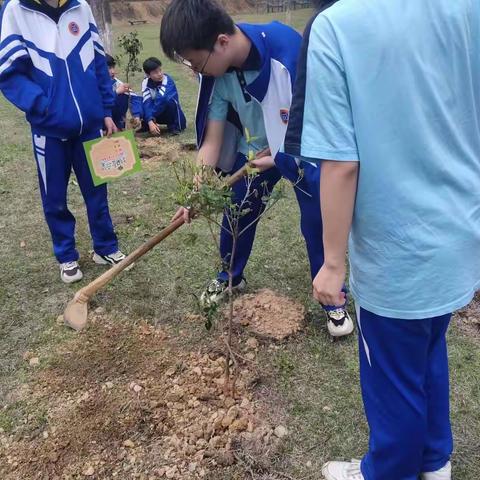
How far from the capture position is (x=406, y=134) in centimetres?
118

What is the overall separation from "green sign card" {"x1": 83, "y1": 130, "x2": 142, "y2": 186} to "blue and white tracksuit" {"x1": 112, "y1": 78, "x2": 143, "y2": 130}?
235 centimetres

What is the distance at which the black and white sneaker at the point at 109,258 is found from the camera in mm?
3444

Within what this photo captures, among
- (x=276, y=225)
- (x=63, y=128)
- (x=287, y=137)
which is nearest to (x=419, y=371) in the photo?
(x=287, y=137)

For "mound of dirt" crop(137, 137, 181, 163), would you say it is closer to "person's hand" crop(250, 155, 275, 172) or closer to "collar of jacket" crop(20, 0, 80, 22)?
"collar of jacket" crop(20, 0, 80, 22)

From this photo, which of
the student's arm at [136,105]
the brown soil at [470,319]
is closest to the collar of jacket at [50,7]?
the brown soil at [470,319]

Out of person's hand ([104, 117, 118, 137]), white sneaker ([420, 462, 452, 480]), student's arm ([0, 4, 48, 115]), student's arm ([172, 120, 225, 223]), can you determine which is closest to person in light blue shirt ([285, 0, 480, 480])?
white sneaker ([420, 462, 452, 480])

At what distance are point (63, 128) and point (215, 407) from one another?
1673 millimetres

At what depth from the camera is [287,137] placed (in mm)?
1252

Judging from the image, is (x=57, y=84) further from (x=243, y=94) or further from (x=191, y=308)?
(x=191, y=308)

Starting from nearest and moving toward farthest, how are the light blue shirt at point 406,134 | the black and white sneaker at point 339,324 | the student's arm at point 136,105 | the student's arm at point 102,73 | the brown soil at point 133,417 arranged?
the light blue shirt at point 406,134
the brown soil at point 133,417
the black and white sneaker at point 339,324
the student's arm at point 102,73
the student's arm at point 136,105

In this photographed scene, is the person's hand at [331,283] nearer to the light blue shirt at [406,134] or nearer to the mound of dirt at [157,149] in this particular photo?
the light blue shirt at [406,134]

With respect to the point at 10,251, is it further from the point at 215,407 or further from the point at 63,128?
the point at 215,407

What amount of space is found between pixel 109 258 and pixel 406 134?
2586 mm

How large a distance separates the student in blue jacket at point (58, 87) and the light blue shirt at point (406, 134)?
2.04m
